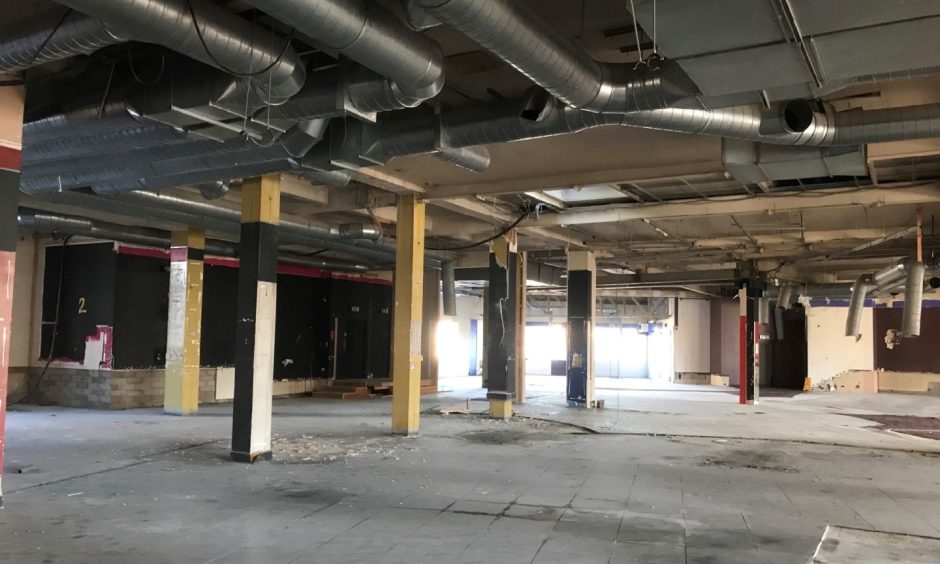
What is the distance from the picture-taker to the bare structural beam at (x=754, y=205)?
7715mm

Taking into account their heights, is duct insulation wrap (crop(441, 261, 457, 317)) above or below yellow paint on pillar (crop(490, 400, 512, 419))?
above

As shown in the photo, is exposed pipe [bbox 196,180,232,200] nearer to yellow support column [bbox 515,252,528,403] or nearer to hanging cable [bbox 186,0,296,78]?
hanging cable [bbox 186,0,296,78]

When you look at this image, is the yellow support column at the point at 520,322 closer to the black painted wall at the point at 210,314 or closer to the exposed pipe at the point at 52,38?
the black painted wall at the point at 210,314

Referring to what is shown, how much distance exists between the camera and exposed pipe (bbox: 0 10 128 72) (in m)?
3.53

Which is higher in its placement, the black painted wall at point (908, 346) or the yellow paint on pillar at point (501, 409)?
the black painted wall at point (908, 346)

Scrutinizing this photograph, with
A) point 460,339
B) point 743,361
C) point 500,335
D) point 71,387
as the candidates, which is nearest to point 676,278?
point 743,361

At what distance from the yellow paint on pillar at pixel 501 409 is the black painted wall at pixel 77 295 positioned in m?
6.66

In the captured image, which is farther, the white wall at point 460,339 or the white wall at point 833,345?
the white wall at point 460,339

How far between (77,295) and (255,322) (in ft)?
22.8

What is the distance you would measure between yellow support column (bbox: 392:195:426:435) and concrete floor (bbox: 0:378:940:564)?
0.40 metres

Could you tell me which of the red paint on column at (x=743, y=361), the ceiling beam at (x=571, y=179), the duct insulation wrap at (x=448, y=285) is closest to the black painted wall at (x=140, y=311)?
the duct insulation wrap at (x=448, y=285)

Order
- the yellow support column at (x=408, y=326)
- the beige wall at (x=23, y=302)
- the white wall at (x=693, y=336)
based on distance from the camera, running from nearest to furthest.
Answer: the yellow support column at (x=408, y=326) < the beige wall at (x=23, y=302) < the white wall at (x=693, y=336)

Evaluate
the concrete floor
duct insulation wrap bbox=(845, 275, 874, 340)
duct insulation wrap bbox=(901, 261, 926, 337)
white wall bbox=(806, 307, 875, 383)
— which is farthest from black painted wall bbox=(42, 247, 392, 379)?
white wall bbox=(806, 307, 875, 383)

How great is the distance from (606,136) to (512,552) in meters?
Answer: 3.96
